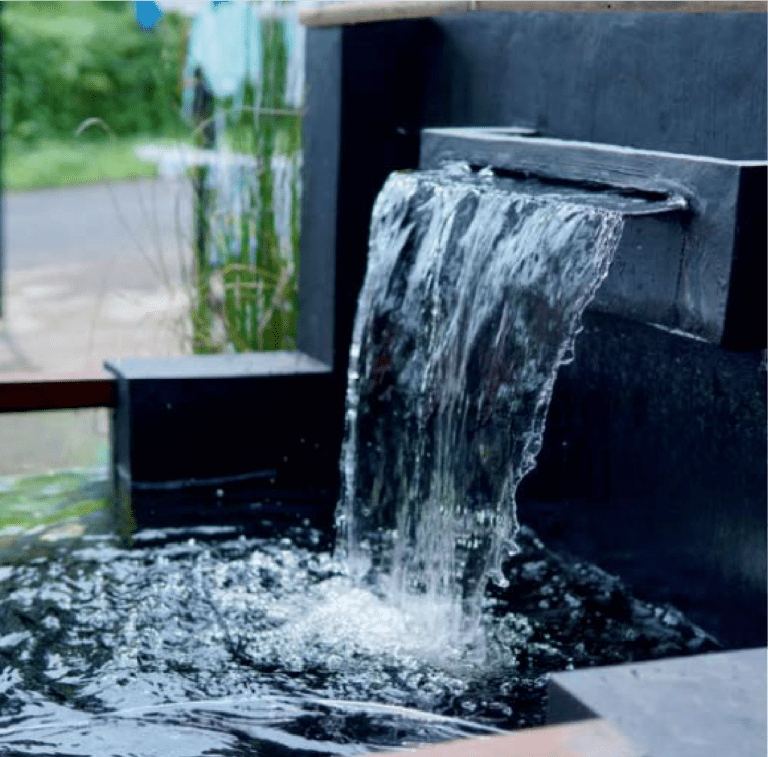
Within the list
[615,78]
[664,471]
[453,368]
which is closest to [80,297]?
[453,368]

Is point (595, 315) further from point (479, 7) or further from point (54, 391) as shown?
point (54, 391)

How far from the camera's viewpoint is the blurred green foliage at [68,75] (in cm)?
1773

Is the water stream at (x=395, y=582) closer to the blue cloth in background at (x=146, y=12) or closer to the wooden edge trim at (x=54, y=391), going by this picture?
the wooden edge trim at (x=54, y=391)

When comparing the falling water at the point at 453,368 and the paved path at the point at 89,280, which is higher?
the falling water at the point at 453,368

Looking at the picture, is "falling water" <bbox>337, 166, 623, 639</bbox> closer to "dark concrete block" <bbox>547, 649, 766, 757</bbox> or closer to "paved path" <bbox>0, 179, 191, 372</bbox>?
"paved path" <bbox>0, 179, 191, 372</bbox>

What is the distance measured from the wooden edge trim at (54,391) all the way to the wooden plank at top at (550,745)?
2.91 metres

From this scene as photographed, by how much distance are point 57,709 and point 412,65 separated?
233 centimetres

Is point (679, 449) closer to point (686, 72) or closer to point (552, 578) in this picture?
point (552, 578)

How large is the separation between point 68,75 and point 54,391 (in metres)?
14.5

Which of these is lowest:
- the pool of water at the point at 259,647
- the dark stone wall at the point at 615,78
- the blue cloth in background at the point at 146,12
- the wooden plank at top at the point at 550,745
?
the pool of water at the point at 259,647

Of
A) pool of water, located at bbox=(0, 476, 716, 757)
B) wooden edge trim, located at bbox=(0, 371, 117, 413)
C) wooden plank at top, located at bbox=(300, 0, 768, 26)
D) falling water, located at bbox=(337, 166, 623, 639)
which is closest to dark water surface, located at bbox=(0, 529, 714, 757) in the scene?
pool of water, located at bbox=(0, 476, 716, 757)

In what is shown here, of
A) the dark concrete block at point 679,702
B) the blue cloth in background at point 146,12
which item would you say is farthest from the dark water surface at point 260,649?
the blue cloth in background at point 146,12

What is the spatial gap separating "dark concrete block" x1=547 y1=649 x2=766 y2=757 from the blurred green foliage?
54.7 ft

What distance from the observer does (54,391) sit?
407 centimetres
